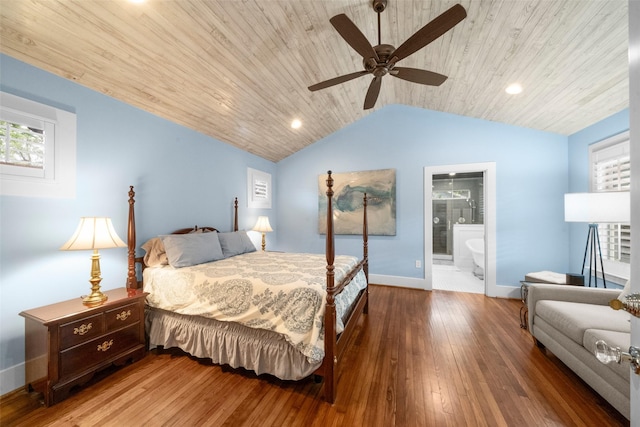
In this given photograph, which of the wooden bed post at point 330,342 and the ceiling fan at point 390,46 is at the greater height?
the ceiling fan at point 390,46

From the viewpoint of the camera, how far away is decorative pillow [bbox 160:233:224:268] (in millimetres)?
2541

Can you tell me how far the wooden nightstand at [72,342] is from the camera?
67.3 inches

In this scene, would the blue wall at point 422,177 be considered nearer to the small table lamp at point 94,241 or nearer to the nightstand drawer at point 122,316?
the nightstand drawer at point 122,316

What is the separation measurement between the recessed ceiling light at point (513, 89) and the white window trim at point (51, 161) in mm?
4438

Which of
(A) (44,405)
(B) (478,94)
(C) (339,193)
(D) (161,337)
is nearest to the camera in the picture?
(A) (44,405)

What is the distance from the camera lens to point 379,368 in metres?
2.10

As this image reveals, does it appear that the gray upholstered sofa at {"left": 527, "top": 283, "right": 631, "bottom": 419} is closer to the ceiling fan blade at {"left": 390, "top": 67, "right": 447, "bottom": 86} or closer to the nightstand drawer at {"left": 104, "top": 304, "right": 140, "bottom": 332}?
the ceiling fan blade at {"left": 390, "top": 67, "right": 447, "bottom": 86}

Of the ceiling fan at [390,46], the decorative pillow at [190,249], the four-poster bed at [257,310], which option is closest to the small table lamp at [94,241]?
the four-poster bed at [257,310]

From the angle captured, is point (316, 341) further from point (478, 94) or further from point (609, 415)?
point (478, 94)

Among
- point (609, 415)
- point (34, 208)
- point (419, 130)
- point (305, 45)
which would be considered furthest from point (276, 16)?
point (609, 415)

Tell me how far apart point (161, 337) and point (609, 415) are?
3.50m

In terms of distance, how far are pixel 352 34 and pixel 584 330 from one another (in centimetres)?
271

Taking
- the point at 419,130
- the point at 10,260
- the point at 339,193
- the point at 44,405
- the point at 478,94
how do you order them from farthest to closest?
the point at 339,193 < the point at 419,130 < the point at 478,94 < the point at 10,260 < the point at 44,405

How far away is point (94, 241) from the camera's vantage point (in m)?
1.92
